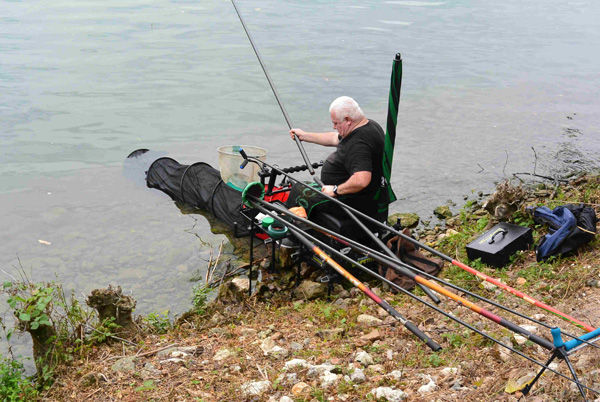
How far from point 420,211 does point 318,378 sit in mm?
5393

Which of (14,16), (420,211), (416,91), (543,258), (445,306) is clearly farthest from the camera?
(14,16)

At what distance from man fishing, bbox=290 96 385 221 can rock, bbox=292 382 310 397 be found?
240 centimetres

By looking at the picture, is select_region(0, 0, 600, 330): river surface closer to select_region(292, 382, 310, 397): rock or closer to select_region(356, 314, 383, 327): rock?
select_region(356, 314, 383, 327): rock

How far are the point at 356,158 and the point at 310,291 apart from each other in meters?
1.39

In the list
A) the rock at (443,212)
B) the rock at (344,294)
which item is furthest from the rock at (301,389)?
the rock at (443,212)

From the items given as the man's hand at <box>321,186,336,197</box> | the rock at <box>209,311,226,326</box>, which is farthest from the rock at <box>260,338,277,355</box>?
the man's hand at <box>321,186,336,197</box>

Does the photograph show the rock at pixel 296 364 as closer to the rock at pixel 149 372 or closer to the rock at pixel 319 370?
the rock at pixel 319 370

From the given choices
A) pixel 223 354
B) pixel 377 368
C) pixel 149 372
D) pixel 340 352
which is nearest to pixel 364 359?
pixel 377 368

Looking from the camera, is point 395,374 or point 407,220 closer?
point 395,374

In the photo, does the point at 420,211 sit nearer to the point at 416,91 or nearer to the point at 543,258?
the point at 543,258

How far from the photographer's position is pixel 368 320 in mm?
4961

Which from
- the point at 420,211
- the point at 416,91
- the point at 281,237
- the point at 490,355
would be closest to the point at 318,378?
the point at 490,355

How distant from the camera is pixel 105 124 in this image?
43.3ft

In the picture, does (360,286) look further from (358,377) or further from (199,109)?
(199,109)
